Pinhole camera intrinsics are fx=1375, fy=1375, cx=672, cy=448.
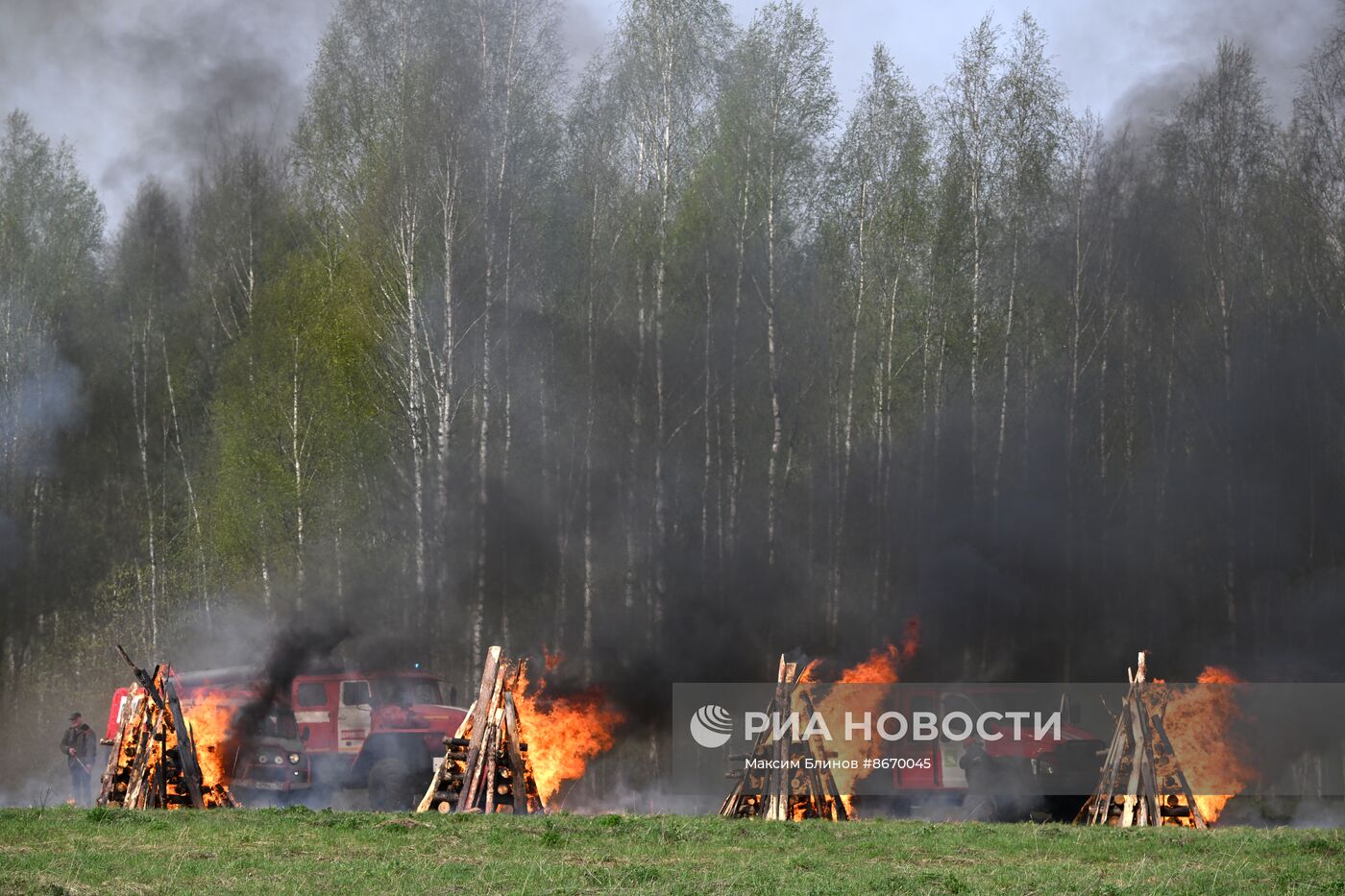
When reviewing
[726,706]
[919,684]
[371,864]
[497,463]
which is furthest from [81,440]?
[371,864]

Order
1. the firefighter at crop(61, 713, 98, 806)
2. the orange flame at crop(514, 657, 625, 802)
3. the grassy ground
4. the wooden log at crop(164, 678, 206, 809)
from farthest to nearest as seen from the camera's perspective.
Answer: the firefighter at crop(61, 713, 98, 806) → the orange flame at crop(514, 657, 625, 802) → the wooden log at crop(164, 678, 206, 809) → the grassy ground

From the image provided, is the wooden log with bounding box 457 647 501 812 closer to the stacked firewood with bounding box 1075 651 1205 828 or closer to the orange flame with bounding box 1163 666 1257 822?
the stacked firewood with bounding box 1075 651 1205 828

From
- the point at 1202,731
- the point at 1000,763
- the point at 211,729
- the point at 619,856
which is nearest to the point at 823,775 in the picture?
the point at 1000,763

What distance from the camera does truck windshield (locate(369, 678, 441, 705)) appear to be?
72.6 ft

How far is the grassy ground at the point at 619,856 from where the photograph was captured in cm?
1142

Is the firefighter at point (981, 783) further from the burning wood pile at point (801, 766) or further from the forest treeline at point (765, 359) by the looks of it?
the forest treeline at point (765, 359)

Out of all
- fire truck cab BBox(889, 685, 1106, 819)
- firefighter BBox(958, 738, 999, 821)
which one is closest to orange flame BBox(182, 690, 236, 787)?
fire truck cab BBox(889, 685, 1106, 819)

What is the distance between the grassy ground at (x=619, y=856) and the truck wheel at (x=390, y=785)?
4199 mm

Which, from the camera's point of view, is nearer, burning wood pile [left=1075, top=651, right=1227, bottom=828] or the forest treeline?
burning wood pile [left=1075, top=651, right=1227, bottom=828]

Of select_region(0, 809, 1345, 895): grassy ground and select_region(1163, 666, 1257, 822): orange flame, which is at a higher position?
select_region(1163, 666, 1257, 822): orange flame

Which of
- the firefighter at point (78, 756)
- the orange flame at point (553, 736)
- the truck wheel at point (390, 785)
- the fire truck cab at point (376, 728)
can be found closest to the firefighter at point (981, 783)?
the orange flame at point (553, 736)

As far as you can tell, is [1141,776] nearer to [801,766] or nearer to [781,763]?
[801,766]

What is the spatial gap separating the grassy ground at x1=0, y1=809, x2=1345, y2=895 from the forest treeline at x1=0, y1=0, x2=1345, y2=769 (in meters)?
12.5

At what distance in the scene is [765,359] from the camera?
33344 millimetres
